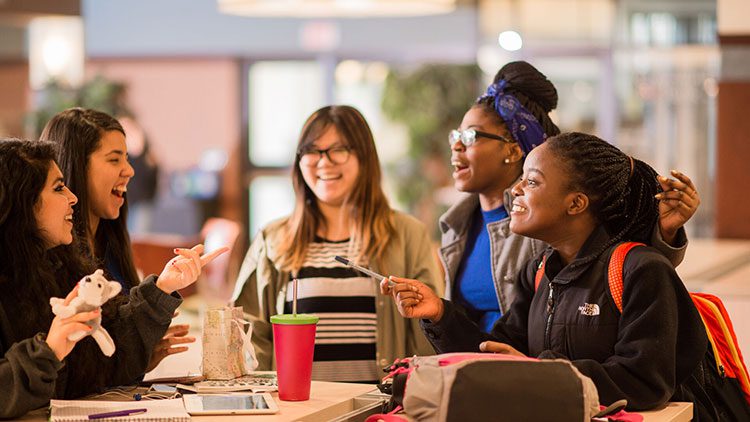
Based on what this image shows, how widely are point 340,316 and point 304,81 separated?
887 centimetres

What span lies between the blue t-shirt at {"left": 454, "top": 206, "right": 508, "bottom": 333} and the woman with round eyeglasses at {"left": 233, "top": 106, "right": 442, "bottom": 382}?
1.06 ft

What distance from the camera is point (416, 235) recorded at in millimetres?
3674

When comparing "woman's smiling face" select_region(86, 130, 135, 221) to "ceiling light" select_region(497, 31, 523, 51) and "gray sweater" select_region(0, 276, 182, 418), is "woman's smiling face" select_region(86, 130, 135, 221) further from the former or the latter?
"ceiling light" select_region(497, 31, 523, 51)

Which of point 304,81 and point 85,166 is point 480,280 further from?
point 304,81

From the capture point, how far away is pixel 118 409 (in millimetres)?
2324

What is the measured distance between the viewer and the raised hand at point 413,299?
2.66 meters

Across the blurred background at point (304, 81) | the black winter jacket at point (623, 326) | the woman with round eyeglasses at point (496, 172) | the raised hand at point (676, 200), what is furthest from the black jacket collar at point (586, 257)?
the blurred background at point (304, 81)

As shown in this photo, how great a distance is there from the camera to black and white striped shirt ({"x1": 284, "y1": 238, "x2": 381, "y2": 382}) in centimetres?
342

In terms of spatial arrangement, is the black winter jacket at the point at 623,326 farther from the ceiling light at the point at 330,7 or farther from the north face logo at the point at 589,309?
the ceiling light at the point at 330,7

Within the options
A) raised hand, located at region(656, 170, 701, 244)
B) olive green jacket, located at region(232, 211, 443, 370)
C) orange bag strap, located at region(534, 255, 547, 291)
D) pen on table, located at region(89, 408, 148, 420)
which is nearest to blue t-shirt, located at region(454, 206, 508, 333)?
olive green jacket, located at region(232, 211, 443, 370)

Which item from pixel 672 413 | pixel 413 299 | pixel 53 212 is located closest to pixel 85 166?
pixel 53 212

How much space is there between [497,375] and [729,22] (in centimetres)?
362

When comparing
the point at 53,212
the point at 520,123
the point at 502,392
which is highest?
the point at 520,123

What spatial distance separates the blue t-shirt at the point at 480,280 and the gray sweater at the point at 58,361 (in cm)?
95
